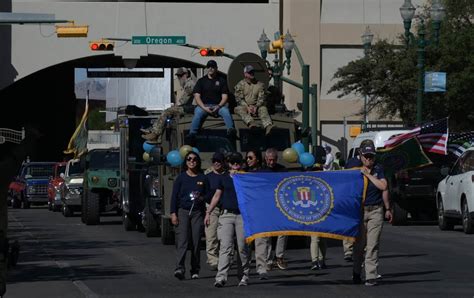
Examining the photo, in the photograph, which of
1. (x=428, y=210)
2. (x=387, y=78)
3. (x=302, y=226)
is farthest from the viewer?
(x=387, y=78)

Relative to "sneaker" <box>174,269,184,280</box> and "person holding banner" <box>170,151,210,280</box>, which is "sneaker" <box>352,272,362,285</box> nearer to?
"person holding banner" <box>170,151,210,280</box>

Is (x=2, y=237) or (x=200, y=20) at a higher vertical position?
(x=200, y=20)

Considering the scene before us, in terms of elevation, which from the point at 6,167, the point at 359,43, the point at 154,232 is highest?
the point at 359,43

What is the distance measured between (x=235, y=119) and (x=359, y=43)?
3979 centimetres

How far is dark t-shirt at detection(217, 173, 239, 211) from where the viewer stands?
683 inches

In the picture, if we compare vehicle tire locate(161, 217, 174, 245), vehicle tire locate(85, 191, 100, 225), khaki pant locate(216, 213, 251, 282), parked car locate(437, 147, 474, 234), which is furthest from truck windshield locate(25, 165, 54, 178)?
khaki pant locate(216, 213, 251, 282)

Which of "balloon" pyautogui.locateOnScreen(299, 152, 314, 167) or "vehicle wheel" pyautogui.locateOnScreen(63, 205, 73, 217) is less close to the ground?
"balloon" pyautogui.locateOnScreen(299, 152, 314, 167)

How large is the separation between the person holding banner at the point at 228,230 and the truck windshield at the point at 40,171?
3457cm

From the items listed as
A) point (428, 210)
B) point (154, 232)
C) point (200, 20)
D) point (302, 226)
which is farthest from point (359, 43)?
point (302, 226)

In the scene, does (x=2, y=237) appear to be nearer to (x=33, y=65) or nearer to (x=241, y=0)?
(x=33, y=65)

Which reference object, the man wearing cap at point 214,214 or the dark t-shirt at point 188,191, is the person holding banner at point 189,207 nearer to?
the dark t-shirt at point 188,191

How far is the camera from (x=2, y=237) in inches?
440

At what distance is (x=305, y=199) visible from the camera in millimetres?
17594

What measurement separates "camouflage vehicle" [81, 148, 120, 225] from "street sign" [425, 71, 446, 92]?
1013 centimetres
